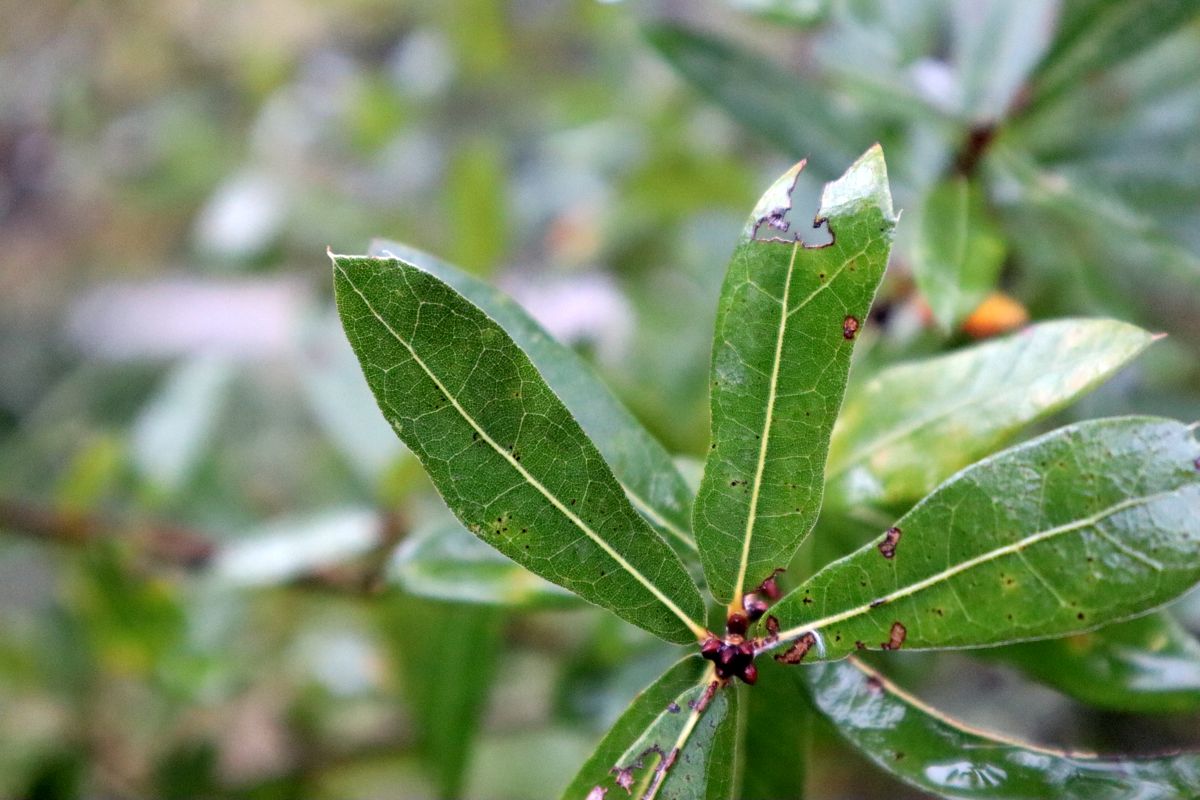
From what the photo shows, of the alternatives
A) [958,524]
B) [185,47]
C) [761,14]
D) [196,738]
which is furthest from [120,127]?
[958,524]

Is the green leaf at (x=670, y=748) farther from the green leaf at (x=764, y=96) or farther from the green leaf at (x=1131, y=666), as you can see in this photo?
the green leaf at (x=764, y=96)

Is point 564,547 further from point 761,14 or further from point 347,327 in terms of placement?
point 761,14

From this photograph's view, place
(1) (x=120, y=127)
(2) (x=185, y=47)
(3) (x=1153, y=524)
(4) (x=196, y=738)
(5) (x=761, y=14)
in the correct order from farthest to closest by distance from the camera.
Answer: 1. (2) (x=185, y=47)
2. (1) (x=120, y=127)
3. (4) (x=196, y=738)
4. (5) (x=761, y=14)
5. (3) (x=1153, y=524)

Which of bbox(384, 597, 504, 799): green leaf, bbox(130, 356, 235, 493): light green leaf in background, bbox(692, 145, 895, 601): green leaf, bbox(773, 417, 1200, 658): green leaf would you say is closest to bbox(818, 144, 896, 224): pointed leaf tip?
bbox(692, 145, 895, 601): green leaf

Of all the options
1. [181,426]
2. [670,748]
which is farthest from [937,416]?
[181,426]

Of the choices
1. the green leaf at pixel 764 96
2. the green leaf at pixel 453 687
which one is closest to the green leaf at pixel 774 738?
the green leaf at pixel 453 687
